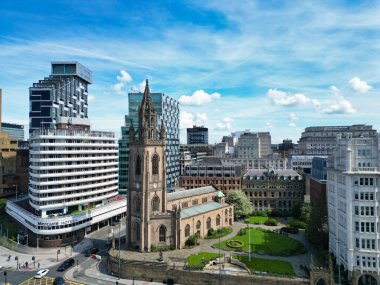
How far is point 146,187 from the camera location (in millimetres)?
69750

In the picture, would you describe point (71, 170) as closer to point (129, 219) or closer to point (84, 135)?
point (84, 135)

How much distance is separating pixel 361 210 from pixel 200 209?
41.0 metres

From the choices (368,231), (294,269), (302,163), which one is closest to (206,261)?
(294,269)

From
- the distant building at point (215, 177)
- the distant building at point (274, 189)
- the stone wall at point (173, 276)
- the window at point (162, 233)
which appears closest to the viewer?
the stone wall at point (173, 276)

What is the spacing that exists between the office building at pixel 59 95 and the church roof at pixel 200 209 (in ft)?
313

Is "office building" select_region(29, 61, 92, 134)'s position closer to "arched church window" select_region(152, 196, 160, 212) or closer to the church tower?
the church tower

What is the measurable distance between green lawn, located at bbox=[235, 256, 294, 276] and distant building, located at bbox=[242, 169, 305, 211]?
52123mm

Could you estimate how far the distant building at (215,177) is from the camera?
120 m

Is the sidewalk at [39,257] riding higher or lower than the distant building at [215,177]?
lower

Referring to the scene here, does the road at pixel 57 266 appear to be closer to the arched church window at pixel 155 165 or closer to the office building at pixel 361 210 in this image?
the arched church window at pixel 155 165

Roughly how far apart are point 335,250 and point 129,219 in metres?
43.8

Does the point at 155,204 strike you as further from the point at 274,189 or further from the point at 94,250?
the point at 274,189

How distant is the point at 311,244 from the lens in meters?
75.2

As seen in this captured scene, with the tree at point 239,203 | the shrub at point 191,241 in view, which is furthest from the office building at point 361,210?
the tree at point 239,203
